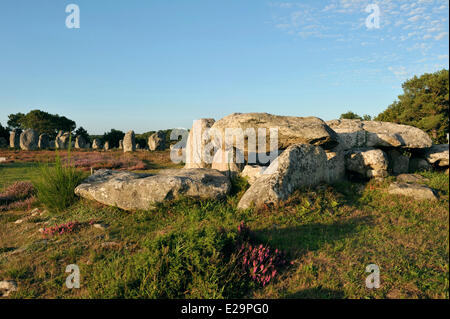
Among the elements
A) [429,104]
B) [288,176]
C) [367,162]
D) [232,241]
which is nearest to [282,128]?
[288,176]

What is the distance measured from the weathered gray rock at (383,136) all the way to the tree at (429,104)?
26996 mm

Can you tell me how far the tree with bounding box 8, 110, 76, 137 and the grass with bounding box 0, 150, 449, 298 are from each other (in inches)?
3406

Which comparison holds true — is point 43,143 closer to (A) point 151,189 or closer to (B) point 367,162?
(A) point 151,189

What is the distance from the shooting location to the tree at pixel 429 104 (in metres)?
37.8

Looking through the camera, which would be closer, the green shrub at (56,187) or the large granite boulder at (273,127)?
the green shrub at (56,187)

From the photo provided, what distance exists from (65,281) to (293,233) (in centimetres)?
542

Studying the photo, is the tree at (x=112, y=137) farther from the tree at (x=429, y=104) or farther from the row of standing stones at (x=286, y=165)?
the tree at (x=429, y=104)

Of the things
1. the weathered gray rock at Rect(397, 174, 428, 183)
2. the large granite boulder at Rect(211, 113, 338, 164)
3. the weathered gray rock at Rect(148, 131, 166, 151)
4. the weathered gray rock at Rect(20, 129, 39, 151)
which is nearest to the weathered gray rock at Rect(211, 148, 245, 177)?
the large granite boulder at Rect(211, 113, 338, 164)

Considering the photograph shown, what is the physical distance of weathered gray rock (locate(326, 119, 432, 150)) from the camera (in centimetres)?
1369

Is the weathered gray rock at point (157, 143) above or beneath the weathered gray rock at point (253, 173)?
above

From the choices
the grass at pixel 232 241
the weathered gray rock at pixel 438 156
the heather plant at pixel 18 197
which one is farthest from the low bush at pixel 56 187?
the weathered gray rock at pixel 438 156

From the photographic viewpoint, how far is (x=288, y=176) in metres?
9.43

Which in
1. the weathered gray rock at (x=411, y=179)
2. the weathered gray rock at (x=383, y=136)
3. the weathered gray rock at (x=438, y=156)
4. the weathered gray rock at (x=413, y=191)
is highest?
the weathered gray rock at (x=383, y=136)
